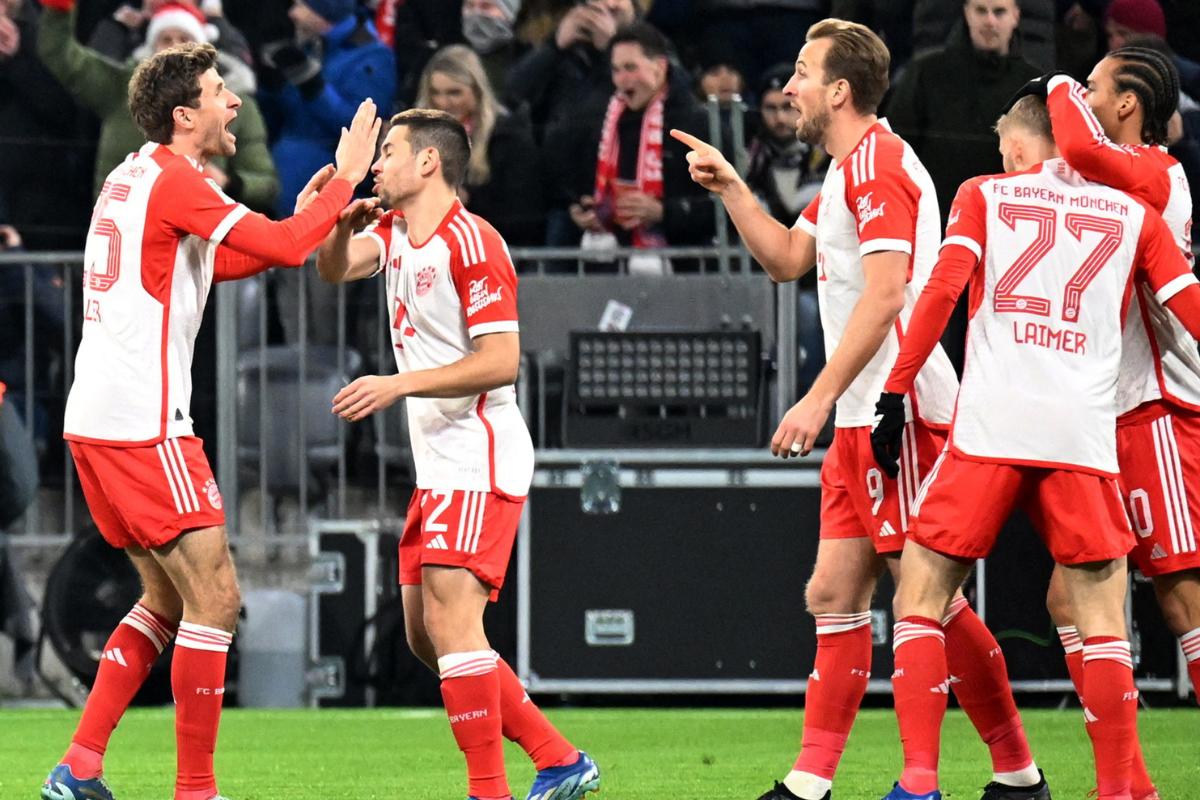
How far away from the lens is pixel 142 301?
5.80 m

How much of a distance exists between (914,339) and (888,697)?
491cm

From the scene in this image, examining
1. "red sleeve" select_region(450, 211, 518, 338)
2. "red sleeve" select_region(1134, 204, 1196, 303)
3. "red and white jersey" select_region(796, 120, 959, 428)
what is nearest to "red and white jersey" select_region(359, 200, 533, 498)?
"red sleeve" select_region(450, 211, 518, 338)

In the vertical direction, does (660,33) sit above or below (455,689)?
above

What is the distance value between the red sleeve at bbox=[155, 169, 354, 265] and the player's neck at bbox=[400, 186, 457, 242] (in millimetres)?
283

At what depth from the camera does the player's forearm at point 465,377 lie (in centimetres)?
537

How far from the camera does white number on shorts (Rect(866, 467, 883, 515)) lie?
5.56 meters

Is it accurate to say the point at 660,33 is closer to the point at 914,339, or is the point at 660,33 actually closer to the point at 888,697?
the point at 888,697

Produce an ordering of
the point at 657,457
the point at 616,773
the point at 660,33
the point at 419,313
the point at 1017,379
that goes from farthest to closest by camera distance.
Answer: the point at 660,33 → the point at 657,457 → the point at 616,773 → the point at 419,313 → the point at 1017,379

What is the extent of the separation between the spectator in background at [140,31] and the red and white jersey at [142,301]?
5167 mm

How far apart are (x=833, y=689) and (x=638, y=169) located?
5.01 meters

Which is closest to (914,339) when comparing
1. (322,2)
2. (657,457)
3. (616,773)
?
(616,773)

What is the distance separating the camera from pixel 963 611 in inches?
228

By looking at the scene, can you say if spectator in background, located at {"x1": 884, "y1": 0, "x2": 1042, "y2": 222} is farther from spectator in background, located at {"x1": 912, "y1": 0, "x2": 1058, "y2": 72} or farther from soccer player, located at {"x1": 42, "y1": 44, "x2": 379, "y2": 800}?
soccer player, located at {"x1": 42, "y1": 44, "x2": 379, "y2": 800}

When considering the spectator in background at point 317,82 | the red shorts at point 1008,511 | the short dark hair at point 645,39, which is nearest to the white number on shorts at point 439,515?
the red shorts at point 1008,511
